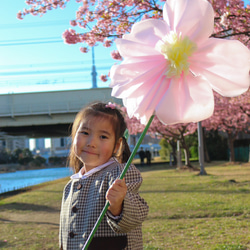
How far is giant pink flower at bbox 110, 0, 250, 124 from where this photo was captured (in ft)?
4.35

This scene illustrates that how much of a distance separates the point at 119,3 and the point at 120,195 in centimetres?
479

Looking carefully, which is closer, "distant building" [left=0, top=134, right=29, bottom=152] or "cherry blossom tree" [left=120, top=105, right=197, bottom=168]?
"cherry blossom tree" [left=120, top=105, right=197, bottom=168]

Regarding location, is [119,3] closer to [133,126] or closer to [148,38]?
[148,38]

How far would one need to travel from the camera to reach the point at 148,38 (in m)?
1.41

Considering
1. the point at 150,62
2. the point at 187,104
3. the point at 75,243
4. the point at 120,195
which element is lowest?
the point at 75,243

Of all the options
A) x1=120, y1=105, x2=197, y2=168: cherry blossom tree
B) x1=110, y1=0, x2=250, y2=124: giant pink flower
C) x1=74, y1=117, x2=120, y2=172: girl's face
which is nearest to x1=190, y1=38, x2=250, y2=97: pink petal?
x1=110, y1=0, x2=250, y2=124: giant pink flower

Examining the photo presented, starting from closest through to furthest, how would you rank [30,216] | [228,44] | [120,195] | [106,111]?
1. [228,44]
2. [120,195]
3. [106,111]
4. [30,216]

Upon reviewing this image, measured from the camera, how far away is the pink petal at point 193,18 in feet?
4.33

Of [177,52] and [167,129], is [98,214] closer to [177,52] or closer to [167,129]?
[177,52]

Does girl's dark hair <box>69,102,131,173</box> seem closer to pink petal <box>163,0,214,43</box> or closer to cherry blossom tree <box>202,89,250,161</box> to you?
pink petal <box>163,0,214,43</box>

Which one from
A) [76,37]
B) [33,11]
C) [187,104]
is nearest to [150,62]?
[187,104]

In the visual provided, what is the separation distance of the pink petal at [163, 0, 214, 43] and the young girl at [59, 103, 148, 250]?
0.82 meters

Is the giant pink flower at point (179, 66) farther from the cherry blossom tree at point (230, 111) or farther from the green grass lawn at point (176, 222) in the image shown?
the cherry blossom tree at point (230, 111)

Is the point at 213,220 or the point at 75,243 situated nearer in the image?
the point at 75,243
